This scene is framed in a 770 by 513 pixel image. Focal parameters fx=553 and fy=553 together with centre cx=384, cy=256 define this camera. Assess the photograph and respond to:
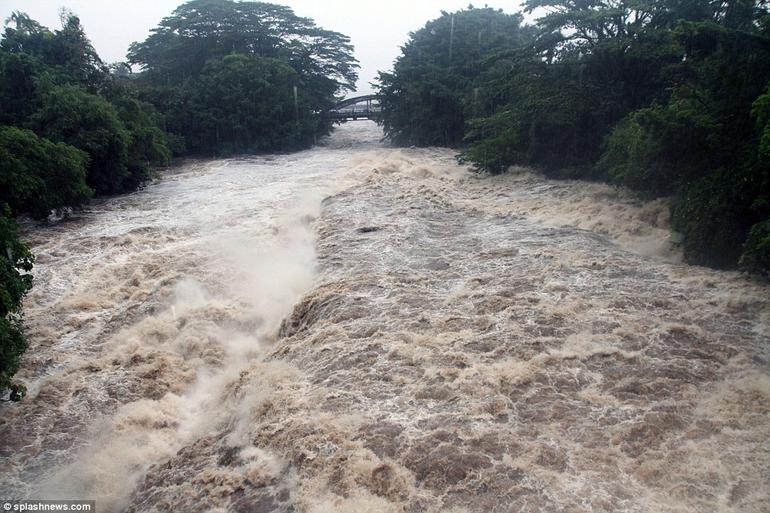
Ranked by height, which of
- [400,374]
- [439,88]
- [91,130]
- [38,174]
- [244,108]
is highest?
[439,88]

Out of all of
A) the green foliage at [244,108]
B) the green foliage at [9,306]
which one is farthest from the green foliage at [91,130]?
the green foliage at [244,108]

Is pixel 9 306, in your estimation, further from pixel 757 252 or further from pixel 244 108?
pixel 244 108

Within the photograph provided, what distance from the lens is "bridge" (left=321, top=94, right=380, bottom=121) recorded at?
32531 millimetres

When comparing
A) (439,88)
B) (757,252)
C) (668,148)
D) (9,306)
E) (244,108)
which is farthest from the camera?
(244,108)

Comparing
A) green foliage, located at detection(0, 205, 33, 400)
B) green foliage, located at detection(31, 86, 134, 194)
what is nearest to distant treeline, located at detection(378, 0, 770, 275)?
green foliage, located at detection(0, 205, 33, 400)

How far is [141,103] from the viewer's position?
22625 millimetres

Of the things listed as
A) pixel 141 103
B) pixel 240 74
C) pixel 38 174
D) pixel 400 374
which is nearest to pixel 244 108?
pixel 240 74

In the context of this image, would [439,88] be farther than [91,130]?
Yes

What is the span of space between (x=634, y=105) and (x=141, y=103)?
18.5 m

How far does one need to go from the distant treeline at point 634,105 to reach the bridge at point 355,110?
3.00m

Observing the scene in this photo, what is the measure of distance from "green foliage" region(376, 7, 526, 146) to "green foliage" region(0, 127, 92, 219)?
15.0m

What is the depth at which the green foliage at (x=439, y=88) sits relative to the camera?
26266 mm

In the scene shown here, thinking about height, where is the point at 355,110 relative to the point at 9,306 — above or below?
above

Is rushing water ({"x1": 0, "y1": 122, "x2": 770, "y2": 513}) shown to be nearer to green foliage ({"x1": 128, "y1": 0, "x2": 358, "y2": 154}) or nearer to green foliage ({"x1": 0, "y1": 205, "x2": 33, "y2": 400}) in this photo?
green foliage ({"x1": 0, "y1": 205, "x2": 33, "y2": 400})
